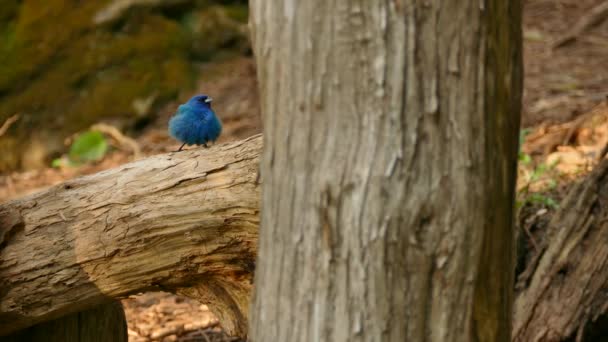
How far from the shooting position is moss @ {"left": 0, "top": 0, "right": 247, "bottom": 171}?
7.99m

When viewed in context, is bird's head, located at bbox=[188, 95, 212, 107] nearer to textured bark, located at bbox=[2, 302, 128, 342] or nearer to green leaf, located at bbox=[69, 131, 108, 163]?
textured bark, located at bbox=[2, 302, 128, 342]

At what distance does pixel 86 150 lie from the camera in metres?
7.92

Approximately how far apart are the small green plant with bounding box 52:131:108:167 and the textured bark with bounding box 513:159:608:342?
475 centimetres

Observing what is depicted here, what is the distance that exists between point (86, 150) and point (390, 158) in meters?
6.40

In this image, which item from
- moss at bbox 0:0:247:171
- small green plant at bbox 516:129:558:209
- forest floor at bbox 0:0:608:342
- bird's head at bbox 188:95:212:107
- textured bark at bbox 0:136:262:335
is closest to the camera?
textured bark at bbox 0:136:262:335

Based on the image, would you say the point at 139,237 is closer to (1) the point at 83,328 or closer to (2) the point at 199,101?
(1) the point at 83,328

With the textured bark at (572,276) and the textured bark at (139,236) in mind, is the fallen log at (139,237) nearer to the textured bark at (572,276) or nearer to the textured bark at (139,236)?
the textured bark at (139,236)

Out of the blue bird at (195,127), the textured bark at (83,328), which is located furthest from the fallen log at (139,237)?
the blue bird at (195,127)

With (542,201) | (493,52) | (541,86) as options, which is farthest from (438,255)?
(541,86)

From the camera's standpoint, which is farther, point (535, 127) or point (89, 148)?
point (89, 148)

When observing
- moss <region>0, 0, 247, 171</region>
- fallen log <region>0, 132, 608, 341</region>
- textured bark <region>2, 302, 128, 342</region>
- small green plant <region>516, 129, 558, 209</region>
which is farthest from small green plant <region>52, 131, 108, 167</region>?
fallen log <region>0, 132, 608, 341</region>

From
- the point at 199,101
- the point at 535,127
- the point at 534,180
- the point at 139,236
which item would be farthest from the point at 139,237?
the point at 535,127

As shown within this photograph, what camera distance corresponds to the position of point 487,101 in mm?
1961

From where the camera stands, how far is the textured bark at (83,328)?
11.8 ft
